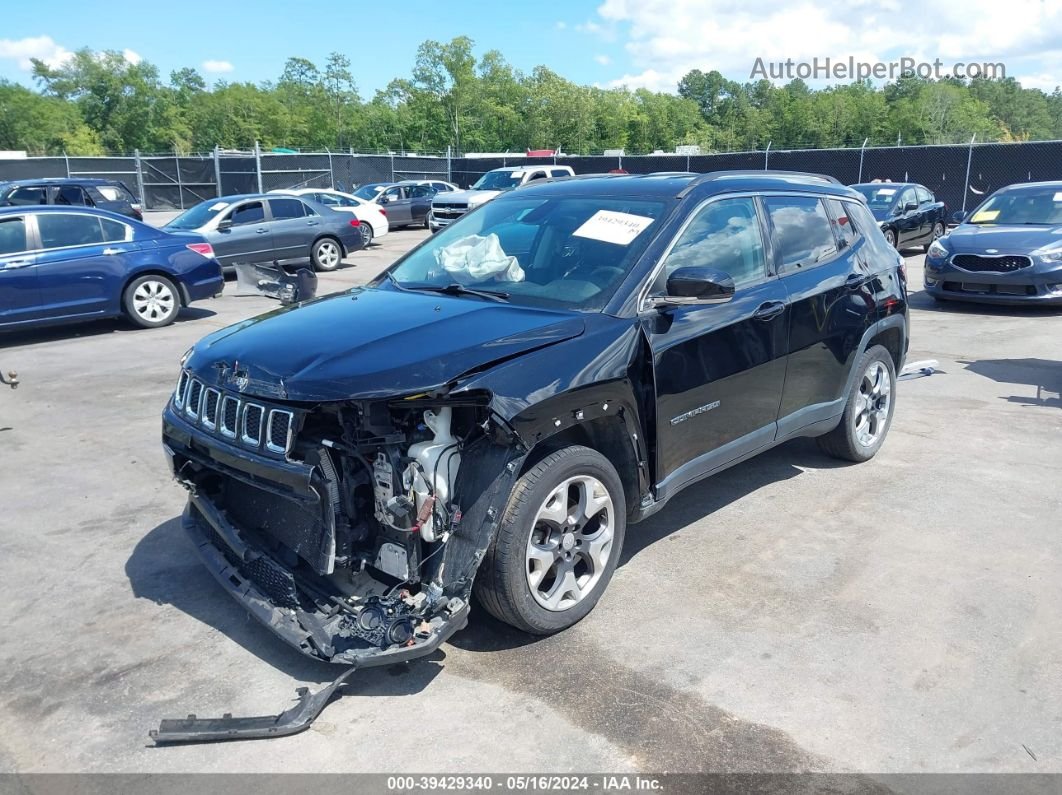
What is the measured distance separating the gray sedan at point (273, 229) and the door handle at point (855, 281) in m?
12.0

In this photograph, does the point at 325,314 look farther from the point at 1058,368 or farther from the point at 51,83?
the point at 51,83

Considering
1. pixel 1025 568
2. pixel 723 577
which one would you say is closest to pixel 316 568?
pixel 723 577

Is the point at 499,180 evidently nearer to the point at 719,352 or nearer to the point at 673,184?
the point at 673,184

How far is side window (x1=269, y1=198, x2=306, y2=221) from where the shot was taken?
16391mm

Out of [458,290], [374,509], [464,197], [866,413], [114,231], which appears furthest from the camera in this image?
[464,197]

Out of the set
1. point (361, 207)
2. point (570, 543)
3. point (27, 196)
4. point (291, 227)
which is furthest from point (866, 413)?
point (27, 196)

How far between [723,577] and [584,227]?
1952 millimetres

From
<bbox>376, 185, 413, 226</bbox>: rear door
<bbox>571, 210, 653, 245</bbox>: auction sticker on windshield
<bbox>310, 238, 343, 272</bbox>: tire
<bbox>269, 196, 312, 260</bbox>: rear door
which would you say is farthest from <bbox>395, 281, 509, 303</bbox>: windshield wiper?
<bbox>376, 185, 413, 226</bbox>: rear door

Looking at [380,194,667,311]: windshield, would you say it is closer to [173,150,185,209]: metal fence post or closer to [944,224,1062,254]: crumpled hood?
[944,224,1062,254]: crumpled hood

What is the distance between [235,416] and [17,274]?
823 centimetres

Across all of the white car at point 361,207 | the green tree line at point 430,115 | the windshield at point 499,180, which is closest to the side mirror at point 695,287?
the white car at point 361,207

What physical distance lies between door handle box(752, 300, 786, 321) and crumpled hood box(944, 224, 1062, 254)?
8.76m

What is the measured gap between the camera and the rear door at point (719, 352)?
4.26 meters

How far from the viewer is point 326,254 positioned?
1731 cm
